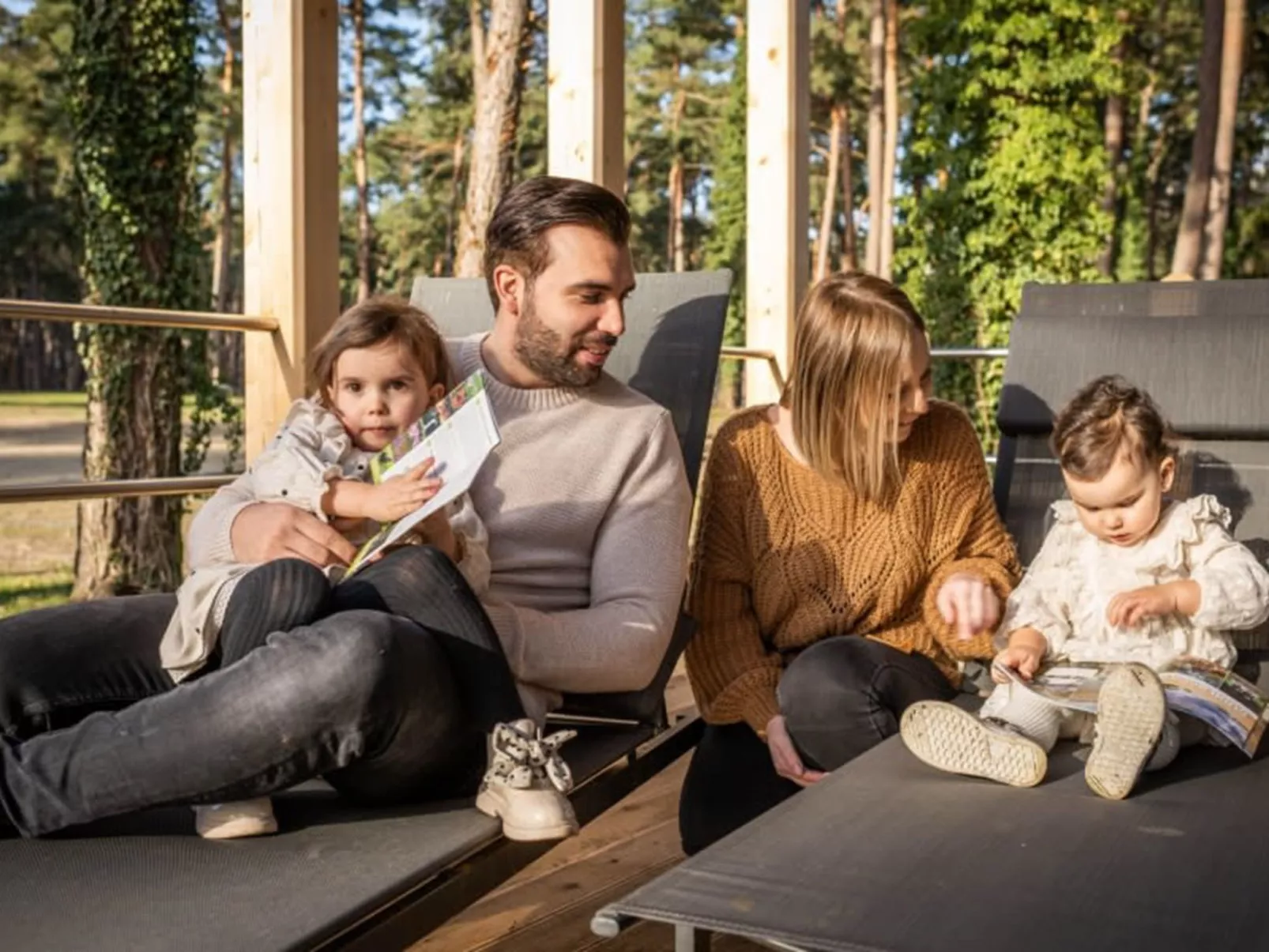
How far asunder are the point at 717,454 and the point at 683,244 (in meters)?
29.7

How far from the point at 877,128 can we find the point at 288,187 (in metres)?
17.2

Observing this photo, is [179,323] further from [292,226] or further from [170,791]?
[170,791]

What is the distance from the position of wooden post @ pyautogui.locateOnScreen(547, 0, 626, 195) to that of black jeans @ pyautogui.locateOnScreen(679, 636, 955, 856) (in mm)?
1940

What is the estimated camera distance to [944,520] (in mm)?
2303

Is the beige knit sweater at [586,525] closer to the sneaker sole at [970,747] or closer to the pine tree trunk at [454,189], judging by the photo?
the sneaker sole at [970,747]

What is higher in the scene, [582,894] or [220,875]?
[220,875]

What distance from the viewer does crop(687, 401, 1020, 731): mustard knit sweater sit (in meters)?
2.25

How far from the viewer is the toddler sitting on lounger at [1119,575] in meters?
2.06

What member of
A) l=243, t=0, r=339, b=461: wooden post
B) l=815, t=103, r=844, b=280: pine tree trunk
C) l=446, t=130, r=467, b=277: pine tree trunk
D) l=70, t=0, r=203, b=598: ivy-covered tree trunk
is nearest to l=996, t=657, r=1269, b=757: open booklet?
l=243, t=0, r=339, b=461: wooden post

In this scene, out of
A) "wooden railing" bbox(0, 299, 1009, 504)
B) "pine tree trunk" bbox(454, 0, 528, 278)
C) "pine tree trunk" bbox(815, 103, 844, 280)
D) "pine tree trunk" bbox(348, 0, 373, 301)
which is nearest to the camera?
"wooden railing" bbox(0, 299, 1009, 504)

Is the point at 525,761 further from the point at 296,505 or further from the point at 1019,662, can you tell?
the point at 1019,662

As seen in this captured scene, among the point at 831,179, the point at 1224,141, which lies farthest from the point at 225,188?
the point at 1224,141

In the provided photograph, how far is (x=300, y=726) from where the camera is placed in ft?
4.97

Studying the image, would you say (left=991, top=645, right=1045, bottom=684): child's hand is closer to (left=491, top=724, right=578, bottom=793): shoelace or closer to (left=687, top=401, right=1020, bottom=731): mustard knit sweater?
(left=687, top=401, right=1020, bottom=731): mustard knit sweater
